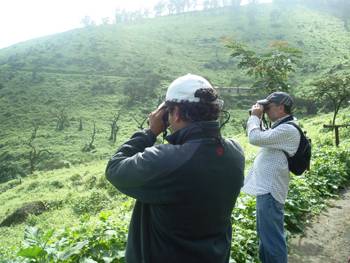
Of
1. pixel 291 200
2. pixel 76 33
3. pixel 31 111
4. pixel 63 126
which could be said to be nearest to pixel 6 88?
pixel 31 111

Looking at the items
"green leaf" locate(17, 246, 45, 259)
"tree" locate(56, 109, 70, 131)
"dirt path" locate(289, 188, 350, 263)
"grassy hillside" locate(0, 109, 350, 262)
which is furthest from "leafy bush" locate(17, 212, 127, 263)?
"tree" locate(56, 109, 70, 131)

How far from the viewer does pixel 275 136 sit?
4.36 metres

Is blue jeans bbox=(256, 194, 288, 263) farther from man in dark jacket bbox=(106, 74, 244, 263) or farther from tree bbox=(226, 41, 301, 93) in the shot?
tree bbox=(226, 41, 301, 93)

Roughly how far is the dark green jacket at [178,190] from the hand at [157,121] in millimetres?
59

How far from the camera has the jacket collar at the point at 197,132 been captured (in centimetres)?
243

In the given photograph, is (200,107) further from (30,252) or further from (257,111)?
(257,111)

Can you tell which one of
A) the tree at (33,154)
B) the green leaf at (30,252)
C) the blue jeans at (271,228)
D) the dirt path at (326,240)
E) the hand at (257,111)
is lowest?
the tree at (33,154)

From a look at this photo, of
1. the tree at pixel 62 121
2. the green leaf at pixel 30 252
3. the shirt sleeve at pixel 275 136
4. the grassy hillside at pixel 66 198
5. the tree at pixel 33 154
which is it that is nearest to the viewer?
the green leaf at pixel 30 252

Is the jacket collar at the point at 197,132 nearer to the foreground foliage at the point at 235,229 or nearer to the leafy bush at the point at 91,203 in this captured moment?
the foreground foliage at the point at 235,229

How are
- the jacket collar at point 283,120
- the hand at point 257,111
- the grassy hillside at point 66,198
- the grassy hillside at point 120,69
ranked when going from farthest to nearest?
the grassy hillside at point 120,69
the grassy hillside at point 66,198
the jacket collar at point 283,120
the hand at point 257,111

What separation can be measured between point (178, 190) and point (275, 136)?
2307 millimetres

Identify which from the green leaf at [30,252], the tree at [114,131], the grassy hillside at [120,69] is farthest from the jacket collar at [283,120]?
the tree at [114,131]

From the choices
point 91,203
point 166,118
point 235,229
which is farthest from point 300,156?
point 91,203

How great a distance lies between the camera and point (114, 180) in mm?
2467
